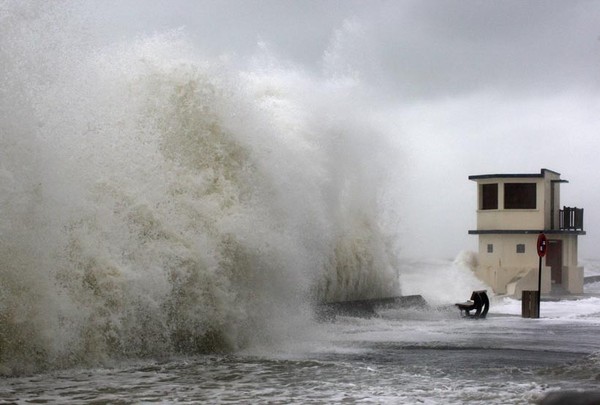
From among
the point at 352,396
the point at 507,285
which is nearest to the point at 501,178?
the point at 507,285

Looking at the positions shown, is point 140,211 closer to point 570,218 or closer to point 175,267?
point 175,267

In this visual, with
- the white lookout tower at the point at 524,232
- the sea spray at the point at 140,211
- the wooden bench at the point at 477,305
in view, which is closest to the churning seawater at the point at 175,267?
the sea spray at the point at 140,211

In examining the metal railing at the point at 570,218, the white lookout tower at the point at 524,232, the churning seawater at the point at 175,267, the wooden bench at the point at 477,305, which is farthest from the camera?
the metal railing at the point at 570,218

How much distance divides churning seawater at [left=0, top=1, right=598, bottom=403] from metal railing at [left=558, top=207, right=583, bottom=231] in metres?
14.1

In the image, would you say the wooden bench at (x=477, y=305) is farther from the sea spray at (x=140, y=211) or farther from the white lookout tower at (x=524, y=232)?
the white lookout tower at (x=524, y=232)

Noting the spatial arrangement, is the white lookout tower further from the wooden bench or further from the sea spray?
the sea spray

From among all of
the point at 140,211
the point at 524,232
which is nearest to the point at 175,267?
the point at 140,211

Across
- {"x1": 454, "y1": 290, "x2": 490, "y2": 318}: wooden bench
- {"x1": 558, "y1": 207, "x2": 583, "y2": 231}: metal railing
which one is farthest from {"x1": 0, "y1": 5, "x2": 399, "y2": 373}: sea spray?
{"x1": 558, "y1": 207, "x2": 583, "y2": 231}: metal railing

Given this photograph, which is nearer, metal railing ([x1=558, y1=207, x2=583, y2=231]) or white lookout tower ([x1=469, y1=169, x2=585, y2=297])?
white lookout tower ([x1=469, y1=169, x2=585, y2=297])

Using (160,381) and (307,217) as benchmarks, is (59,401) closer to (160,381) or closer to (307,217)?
(160,381)

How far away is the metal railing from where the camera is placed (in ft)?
98.2

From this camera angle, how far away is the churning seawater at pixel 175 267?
8.40m

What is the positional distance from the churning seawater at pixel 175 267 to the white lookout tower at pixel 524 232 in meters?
11.6

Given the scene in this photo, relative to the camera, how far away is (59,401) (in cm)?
711
